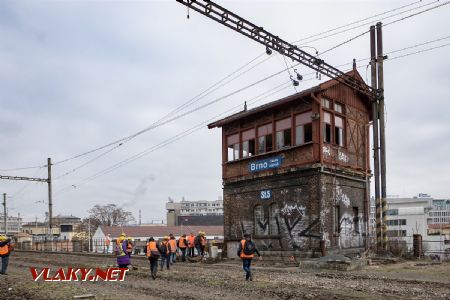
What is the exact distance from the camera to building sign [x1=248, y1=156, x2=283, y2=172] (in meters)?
27.1

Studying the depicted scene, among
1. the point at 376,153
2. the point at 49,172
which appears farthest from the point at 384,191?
the point at 49,172

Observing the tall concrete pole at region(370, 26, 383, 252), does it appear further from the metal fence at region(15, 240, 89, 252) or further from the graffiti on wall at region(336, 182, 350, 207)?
the metal fence at region(15, 240, 89, 252)

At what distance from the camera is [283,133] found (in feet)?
89.6

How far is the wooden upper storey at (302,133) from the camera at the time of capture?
2555cm

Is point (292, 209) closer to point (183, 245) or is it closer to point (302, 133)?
point (302, 133)

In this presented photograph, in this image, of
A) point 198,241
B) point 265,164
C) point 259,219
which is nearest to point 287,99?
point 265,164

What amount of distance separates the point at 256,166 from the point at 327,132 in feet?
15.0

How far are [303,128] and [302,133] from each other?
281mm

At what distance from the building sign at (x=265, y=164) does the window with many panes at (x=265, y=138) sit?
0.75 metres

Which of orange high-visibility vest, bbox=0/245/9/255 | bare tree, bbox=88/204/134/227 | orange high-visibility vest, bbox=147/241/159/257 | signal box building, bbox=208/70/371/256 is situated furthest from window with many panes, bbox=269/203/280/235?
bare tree, bbox=88/204/134/227

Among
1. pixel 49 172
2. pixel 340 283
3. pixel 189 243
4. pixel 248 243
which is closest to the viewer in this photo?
pixel 340 283

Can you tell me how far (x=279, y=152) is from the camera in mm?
27109

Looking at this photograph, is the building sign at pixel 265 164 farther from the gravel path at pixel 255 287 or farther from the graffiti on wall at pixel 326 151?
the gravel path at pixel 255 287

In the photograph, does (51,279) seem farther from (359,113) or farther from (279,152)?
(359,113)
